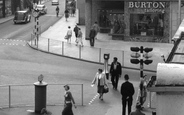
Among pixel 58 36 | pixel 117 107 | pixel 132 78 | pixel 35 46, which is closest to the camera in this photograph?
pixel 117 107

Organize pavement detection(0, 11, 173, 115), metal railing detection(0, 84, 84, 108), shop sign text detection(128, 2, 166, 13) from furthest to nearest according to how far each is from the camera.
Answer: shop sign text detection(128, 2, 166, 13) < metal railing detection(0, 84, 84, 108) < pavement detection(0, 11, 173, 115)

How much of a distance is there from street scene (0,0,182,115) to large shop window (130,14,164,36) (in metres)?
0.17

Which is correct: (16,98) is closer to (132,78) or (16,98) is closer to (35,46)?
(132,78)

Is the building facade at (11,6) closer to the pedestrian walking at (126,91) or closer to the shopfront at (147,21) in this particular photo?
the shopfront at (147,21)

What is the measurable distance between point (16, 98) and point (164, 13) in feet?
75.0

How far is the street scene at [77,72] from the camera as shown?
20.4 m

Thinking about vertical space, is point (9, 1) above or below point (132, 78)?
above

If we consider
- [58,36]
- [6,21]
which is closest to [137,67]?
[58,36]

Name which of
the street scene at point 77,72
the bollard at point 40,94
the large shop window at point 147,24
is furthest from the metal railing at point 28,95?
the large shop window at point 147,24

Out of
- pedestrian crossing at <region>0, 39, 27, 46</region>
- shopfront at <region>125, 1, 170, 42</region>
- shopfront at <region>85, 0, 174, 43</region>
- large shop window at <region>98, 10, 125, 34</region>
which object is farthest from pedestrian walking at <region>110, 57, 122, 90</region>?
large shop window at <region>98, 10, 125, 34</region>

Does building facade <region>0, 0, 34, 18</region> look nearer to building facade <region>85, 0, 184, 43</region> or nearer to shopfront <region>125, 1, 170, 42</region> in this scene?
building facade <region>85, 0, 184, 43</region>

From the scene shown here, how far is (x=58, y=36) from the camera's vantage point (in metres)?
46.9

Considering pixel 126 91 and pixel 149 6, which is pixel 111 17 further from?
pixel 126 91

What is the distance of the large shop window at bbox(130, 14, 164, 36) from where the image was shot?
142 ft
